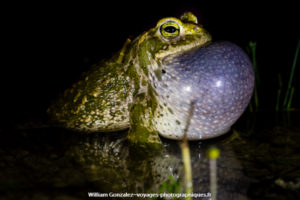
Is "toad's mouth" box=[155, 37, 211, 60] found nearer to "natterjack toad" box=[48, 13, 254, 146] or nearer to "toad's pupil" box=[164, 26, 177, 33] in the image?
"natterjack toad" box=[48, 13, 254, 146]

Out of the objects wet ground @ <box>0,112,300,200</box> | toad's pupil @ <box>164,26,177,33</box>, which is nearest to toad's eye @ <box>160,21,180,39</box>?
toad's pupil @ <box>164,26,177,33</box>

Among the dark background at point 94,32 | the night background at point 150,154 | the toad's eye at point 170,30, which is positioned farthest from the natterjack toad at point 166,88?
the dark background at point 94,32

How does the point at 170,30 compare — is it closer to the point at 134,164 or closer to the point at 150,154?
the point at 150,154

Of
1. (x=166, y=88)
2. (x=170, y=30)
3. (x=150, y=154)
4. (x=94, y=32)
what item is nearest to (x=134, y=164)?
(x=150, y=154)

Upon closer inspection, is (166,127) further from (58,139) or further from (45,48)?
(45,48)

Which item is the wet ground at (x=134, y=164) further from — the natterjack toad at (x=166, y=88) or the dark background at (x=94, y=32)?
the dark background at (x=94, y=32)

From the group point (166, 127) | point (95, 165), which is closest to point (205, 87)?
point (166, 127)
